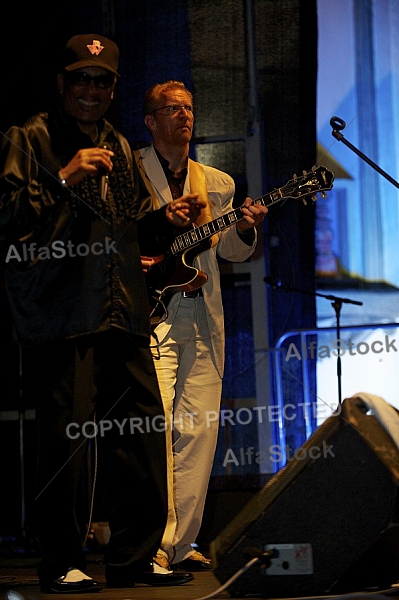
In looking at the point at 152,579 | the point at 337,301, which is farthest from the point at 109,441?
the point at 337,301

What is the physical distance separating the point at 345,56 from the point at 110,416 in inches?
72.2

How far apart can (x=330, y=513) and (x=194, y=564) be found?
908mm

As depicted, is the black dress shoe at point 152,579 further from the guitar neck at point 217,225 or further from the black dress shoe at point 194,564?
the guitar neck at point 217,225

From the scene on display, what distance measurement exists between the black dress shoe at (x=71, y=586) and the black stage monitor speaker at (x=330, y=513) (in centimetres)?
42

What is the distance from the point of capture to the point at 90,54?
201 centimetres

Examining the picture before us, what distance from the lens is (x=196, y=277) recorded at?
2270 mm

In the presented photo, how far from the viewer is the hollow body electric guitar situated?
7.25 feet

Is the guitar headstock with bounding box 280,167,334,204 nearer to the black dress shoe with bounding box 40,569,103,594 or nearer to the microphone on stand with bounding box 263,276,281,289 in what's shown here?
the microphone on stand with bounding box 263,276,281,289

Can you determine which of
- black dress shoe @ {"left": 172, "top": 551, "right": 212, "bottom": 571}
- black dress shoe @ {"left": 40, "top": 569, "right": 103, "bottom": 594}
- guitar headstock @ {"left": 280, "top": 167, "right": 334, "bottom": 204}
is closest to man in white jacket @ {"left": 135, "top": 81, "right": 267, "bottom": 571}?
black dress shoe @ {"left": 172, "top": 551, "right": 212, "bottom": 571}

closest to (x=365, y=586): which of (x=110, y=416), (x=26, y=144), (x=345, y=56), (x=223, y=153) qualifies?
(x=110, y=416)

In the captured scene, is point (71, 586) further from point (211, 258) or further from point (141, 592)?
point (211, 258)

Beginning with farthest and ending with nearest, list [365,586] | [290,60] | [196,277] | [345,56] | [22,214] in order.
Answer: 1. [345,56]
2. [290,60]
3. [196,277]
4. [22,214]
5. [365,586]

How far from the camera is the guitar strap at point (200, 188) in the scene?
2.34 m

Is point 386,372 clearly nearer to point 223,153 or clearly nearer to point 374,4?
point 223,153
